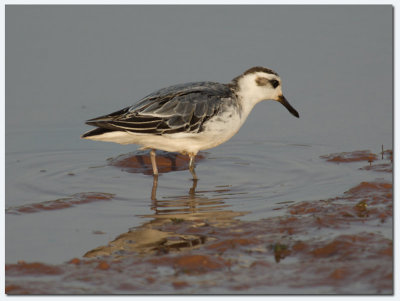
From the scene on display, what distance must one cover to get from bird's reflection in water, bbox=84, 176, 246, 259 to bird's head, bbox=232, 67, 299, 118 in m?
1.57

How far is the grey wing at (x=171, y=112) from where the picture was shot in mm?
9273

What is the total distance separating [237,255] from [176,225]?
3.89 feet

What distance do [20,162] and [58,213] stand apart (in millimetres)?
2092

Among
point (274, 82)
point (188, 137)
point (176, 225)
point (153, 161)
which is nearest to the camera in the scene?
point (176, 225)

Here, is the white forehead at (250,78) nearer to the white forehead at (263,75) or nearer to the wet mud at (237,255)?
the white forehead at (263,75)

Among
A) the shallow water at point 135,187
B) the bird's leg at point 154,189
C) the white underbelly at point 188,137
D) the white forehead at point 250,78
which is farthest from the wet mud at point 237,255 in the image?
the white forehead at point 250,78

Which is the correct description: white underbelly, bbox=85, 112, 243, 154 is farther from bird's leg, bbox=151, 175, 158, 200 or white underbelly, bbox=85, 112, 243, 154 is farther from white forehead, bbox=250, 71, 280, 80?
white forehead, bbox=250, 71, 280, 80

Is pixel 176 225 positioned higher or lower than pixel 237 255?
higher

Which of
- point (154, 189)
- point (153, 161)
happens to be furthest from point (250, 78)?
point (154, 189)

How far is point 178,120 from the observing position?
31.1ft

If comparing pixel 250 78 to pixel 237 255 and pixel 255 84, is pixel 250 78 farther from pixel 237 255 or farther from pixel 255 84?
pixel 237 255

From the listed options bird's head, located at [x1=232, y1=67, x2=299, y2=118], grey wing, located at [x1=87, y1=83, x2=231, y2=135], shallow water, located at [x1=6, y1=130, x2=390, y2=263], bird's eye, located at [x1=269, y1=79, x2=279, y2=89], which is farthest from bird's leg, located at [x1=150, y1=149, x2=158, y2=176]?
bird's eye, located at [x1=269, y1=79, x2=279, y2=89]

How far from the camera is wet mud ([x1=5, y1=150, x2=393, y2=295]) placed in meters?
6.20

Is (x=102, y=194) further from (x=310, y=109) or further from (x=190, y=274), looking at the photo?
(x=310, y=109)
